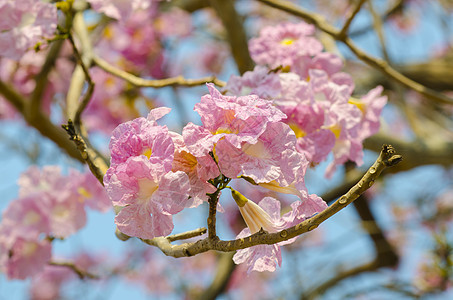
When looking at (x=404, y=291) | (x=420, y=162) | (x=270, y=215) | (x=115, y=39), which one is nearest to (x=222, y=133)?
(x=270, y=215)

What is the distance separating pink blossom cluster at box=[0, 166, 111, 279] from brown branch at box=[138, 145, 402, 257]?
789 mm

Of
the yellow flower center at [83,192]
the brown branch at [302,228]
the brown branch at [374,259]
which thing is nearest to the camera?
the brown branch at [302,228]

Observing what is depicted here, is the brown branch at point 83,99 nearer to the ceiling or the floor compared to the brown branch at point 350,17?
nearer to the floor

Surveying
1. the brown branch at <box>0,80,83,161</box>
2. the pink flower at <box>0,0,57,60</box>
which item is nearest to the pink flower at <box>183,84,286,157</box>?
the pink flower at <box>0,0,57,60</box>

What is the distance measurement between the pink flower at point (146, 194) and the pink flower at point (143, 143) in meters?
0.02

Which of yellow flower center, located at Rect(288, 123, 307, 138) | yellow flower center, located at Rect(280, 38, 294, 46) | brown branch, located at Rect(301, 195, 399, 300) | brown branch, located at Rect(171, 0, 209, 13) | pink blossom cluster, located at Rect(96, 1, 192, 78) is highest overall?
yellow flower center, located at Rect(280, 38, 294, 46)

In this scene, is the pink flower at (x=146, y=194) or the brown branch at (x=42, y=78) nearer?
the pink flower at (x=146, y=194)

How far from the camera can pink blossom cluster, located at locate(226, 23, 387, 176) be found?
0.90 meters

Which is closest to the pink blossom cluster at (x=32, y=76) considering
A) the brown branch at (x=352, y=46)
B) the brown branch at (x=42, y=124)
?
the brown branch at (x=42, y=124)

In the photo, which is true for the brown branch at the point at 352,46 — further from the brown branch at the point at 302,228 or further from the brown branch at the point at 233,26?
the brown branch at the point at 302,228

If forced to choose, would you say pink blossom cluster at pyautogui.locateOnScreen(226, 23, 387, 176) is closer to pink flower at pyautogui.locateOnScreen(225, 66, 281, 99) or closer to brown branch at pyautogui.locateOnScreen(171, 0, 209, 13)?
pink flower at pyautogui.locateOnScreen(225, 66, 281, 99)

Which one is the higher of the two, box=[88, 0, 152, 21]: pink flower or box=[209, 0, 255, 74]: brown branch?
box=[88, 0, 152, 21]: pink flower

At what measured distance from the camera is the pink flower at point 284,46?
107 centimetres

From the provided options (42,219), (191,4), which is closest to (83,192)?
(42,219)
